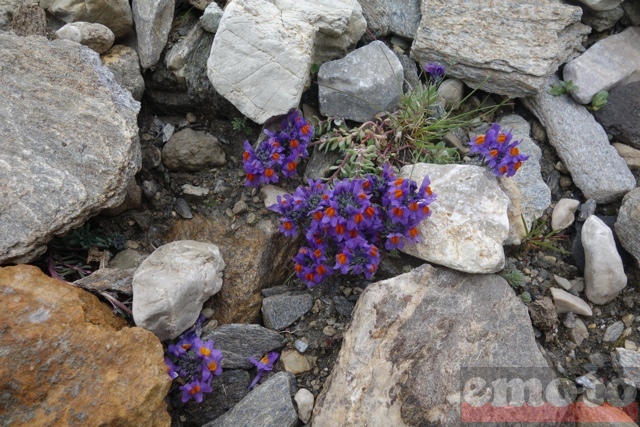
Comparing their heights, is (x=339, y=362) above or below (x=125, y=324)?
below

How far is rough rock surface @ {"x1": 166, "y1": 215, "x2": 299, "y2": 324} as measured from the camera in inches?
152

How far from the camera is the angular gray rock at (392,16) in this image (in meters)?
4.75

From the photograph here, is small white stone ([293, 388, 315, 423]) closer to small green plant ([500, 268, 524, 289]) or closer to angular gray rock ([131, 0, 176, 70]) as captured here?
small green plant ([500, 268, 524, 289])

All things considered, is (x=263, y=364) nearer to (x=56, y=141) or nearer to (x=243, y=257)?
(x=243, y=257)

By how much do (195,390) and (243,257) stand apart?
946 millimetres

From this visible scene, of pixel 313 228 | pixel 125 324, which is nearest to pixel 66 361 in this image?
pixel 125 324

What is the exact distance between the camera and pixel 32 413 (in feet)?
9.55

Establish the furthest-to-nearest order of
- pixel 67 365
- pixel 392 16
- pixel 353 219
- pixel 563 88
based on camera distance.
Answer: pixel 392 16 < pixel 563 88 < pixel 353 219 < pixel 67 365

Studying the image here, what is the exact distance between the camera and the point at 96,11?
14.1 feet

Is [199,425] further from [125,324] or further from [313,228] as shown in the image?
[313,228]

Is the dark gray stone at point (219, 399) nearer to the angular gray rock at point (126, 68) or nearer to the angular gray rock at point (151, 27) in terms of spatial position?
the angular gray rock at point (126, 68)

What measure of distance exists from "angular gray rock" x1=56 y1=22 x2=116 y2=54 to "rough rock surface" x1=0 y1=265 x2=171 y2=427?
1.83 metres

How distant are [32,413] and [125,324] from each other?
73 cm

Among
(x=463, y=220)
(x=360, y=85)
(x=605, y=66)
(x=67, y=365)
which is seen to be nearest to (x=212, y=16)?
(x=360, y=85)
